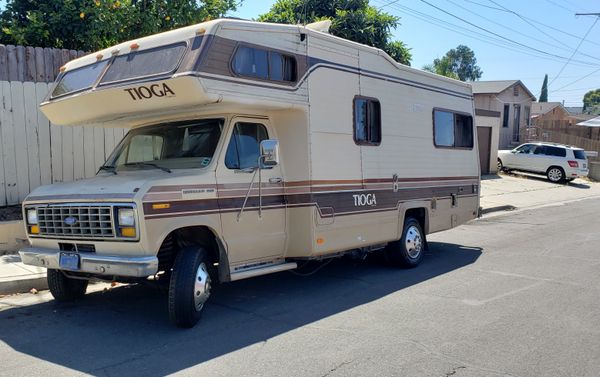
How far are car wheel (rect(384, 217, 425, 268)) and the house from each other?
25373 millimetres

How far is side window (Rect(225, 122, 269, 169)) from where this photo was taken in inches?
247

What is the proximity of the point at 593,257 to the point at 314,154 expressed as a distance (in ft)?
18.8

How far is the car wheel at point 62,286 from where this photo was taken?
6.47 m

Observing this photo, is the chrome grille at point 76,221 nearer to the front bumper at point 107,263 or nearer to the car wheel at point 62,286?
the front bumper at point 107,263

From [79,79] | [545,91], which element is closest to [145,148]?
[79,79]

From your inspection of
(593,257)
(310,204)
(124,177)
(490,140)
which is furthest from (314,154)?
(490,140)

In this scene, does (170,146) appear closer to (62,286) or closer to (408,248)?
(62,286)

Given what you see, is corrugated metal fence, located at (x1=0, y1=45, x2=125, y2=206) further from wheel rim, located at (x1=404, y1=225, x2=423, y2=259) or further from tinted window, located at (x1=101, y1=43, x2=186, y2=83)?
wheel rim, located at (x1=404, y1=225, x2=423, y2=259)

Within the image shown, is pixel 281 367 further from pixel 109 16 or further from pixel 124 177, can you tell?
pixel 109 16

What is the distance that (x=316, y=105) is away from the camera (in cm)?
702

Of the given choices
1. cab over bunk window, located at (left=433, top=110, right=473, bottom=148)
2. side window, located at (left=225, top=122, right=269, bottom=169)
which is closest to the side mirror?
side window, located at (left=225, top=122, right=269, bottom=169)

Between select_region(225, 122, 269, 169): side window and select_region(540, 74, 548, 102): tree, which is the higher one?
select_region(540, 74, 548, 102): tree

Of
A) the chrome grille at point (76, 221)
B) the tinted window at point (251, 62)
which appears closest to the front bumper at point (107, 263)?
the chrome grille at point (76, 221)

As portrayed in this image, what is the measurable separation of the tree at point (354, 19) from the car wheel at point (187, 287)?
12.1 meters
